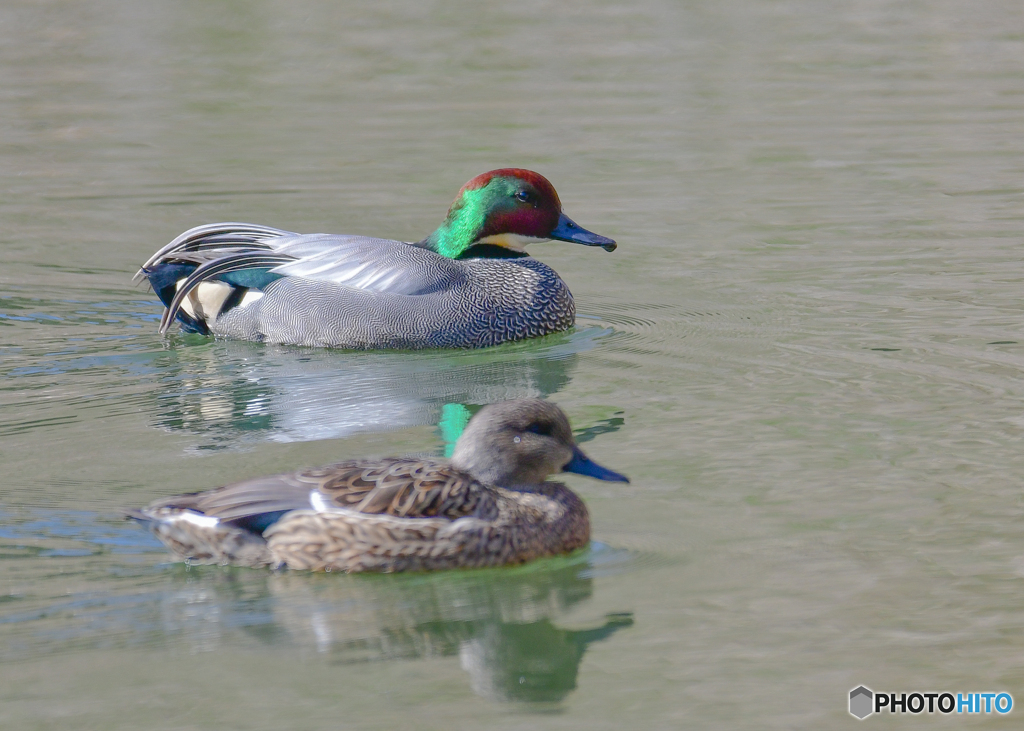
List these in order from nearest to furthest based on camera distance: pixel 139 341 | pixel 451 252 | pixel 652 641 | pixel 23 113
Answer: pixel 652 641 < pixel 139 341 < pixel 451 252 < pixel 23 113

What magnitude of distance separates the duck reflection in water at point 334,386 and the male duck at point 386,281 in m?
0.13

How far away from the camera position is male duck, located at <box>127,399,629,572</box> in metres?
5.69

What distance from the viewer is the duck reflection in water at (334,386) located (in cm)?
771

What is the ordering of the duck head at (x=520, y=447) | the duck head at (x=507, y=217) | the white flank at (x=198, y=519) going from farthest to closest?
the duck head at (x=507, y=217) → the duck head at (x=520, y=447) → the white flank at (x=198, y=519)

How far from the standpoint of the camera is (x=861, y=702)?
4832 millimetres

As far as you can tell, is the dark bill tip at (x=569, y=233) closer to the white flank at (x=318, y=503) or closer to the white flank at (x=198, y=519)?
the white flank at (x=318, y=503)

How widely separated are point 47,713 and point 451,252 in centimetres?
598

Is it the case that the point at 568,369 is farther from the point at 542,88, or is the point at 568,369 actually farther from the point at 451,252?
the point at 542,88

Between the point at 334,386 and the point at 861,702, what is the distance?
4.39 m

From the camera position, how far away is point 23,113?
1752 centimetres

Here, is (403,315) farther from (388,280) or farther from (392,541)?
(392,541)

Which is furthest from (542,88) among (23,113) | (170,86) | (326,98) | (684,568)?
(684,568)

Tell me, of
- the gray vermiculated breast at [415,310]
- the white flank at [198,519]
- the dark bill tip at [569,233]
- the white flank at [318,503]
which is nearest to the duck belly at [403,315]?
the gray vermiculated breast at [415,310]

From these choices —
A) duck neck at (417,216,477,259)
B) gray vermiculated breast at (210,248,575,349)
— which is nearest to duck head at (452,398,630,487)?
gray vermiculated breast at (210,248,575,349)
